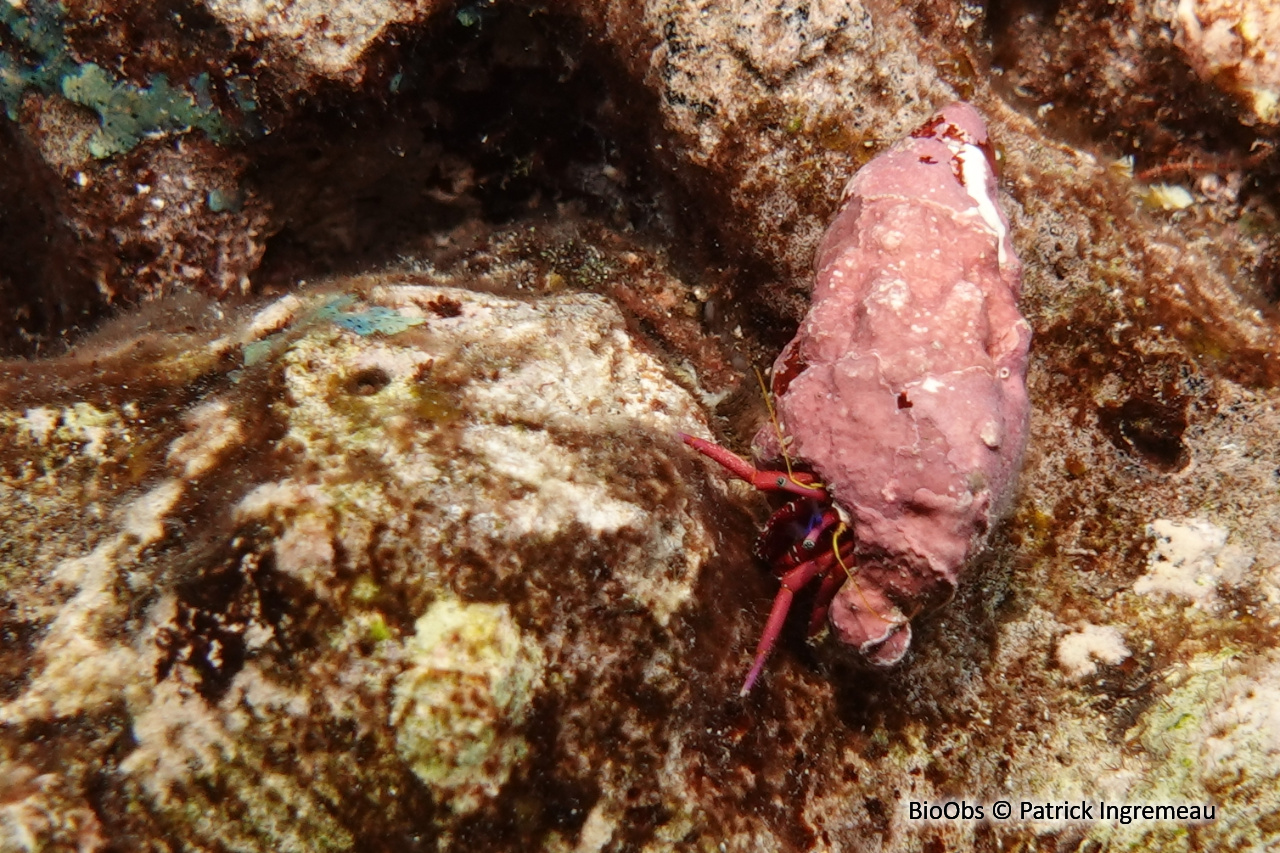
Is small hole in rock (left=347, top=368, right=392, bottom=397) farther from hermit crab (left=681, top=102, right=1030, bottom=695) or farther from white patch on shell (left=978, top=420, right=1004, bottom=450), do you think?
white patch on shell (left=978, top=420, right=1004, bottom=450)

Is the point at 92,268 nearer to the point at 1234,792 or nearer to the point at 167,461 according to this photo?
the point at 167,461

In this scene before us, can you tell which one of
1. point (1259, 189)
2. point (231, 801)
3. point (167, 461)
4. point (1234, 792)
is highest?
point (1259, 189)

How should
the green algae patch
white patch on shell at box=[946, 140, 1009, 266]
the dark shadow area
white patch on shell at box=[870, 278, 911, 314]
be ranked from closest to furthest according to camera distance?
the green algae patch → white patch on shell at box=[870, 278, 911, 314] → white patch on shell at box=[946, 140, 1009, 266] → the dark shadow area

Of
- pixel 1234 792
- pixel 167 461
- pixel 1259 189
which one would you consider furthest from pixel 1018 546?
pixel 167 461

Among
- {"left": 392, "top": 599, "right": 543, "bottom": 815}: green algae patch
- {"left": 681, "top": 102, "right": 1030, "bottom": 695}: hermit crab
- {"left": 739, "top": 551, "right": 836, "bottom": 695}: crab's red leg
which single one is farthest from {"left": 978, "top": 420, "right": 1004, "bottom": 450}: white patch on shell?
{"left": 392, "top": 599, "right": 543, "bottom": 815}: green algae patch

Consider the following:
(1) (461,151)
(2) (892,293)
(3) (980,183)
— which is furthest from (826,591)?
(1) (461,151)

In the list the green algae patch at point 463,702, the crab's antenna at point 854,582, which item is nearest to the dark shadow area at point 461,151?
the crab's antenna at point 854,582
